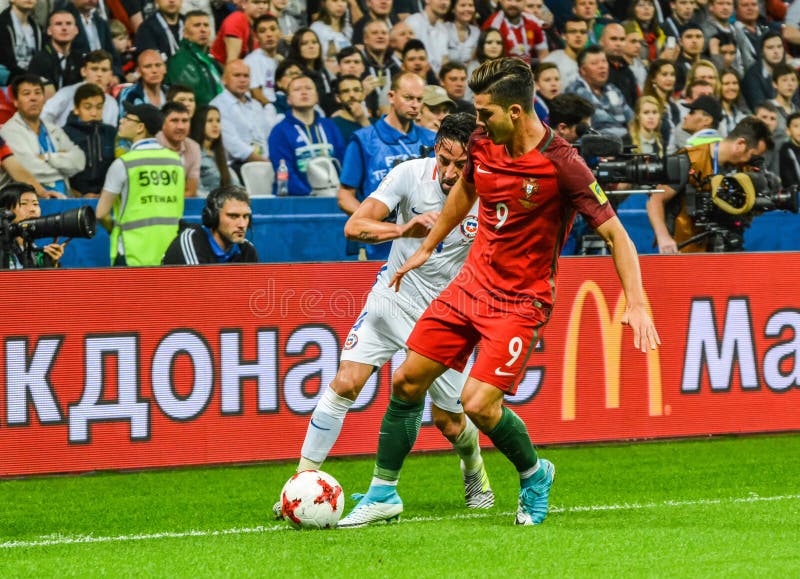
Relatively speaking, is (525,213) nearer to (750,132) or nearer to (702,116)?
(750,132)

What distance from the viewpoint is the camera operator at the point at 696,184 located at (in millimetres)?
11945

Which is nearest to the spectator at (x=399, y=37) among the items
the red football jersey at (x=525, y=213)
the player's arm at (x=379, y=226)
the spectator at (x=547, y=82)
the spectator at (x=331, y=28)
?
the spectator at (x=331, y=28)

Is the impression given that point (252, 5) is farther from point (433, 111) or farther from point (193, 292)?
point (193, 292)

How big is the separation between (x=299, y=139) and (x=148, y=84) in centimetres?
151

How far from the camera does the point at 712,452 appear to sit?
10125mm

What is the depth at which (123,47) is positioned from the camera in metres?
14.4

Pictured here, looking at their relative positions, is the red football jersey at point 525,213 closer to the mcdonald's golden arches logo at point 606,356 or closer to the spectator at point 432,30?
the mcdonald's golden arches logo at point 606,356

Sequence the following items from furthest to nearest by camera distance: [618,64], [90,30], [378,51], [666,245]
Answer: [618,64]
[378,51]
[90,30]
[666,245]

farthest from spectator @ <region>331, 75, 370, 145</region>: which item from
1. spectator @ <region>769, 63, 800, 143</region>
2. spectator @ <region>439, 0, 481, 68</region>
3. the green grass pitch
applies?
spectator @ <region>769, 63, 800, 143</region>

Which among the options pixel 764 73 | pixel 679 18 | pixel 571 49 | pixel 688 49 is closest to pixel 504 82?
pixel 571 49

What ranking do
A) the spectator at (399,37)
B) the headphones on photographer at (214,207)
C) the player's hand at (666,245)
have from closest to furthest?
the headphones on photographer at (214,207) → the player's hand at (666,245) → the spectator at (399,37)

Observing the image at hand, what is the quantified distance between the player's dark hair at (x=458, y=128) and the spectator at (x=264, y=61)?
7.47m

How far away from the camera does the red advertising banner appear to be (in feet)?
29.6

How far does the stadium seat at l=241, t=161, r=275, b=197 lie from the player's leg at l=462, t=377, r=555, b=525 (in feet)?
22.7
